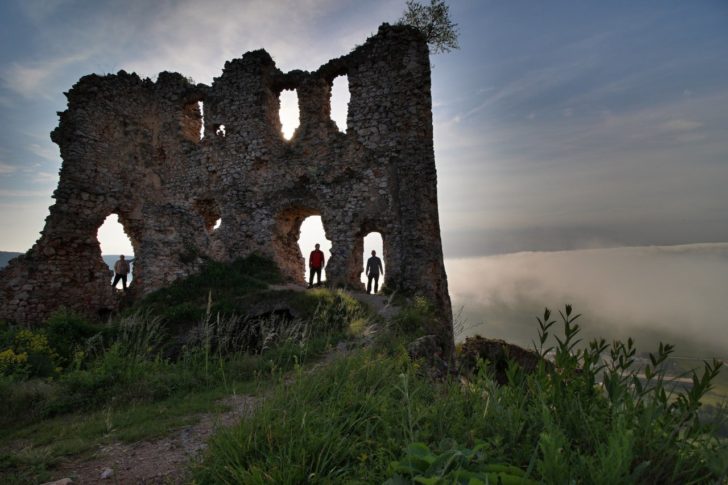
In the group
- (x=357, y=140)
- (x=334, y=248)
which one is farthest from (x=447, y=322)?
(x=357, y=140)

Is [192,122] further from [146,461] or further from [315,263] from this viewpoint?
[146,461]

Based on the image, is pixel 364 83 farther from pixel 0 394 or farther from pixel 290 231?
pixel 0 394

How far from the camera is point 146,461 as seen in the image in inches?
116

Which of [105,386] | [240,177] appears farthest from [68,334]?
[240,177]

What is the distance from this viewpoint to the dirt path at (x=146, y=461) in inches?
105

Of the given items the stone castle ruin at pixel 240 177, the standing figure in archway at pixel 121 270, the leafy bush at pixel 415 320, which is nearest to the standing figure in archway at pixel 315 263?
the stone castle ruin at pixel 240 177

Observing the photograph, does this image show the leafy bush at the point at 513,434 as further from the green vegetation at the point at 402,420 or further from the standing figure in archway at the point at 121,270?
the standing figure in archway at the point at 121,270

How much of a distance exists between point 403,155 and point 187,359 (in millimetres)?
9021

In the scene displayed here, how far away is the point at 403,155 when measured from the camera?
1223 centimetres

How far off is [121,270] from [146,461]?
43.9 feet

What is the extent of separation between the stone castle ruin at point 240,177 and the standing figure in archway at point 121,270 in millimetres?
422

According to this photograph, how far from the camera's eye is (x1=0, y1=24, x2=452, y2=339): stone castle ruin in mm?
11938

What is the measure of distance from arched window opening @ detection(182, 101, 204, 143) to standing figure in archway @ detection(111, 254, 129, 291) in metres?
5.55

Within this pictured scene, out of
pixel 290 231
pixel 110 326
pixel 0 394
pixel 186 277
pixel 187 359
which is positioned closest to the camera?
pixel 0 394
